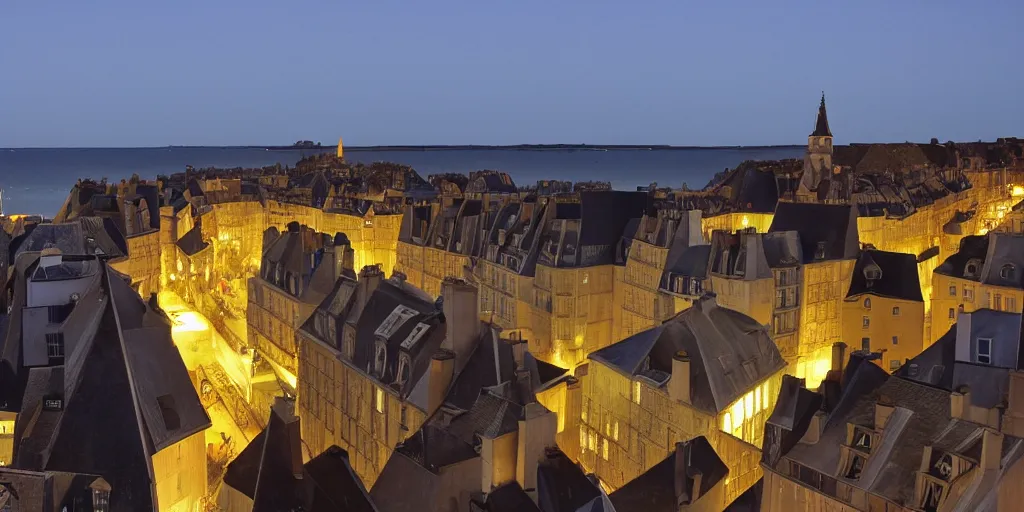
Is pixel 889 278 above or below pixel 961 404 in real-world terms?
above

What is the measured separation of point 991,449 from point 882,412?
3289mm

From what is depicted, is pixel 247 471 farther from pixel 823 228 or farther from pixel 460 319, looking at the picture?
pixel 823 228

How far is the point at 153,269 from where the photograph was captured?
53.1 meters

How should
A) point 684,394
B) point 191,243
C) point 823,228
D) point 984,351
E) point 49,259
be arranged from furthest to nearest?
point 191,243
point 823,228
point 684,394
point 49,259
point 984,351

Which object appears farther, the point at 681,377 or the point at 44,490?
the point at 681,377

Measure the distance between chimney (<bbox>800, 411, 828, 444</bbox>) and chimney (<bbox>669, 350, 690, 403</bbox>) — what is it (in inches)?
221

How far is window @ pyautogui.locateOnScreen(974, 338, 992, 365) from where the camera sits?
25.9 m

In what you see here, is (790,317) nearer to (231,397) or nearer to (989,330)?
(989,330)

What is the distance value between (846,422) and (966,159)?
3277 inches

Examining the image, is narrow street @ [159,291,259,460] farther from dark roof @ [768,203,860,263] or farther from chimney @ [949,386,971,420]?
dark roof @ [768,203,860,263]

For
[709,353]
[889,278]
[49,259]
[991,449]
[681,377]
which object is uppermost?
[49,259]

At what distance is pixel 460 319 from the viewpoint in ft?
81.5

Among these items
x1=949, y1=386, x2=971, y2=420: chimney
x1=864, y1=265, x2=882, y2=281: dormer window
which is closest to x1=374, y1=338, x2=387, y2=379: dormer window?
x1=949, y1=386, x2=971, y2=420: chimney

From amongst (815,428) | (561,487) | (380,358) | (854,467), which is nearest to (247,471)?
(561,487)
